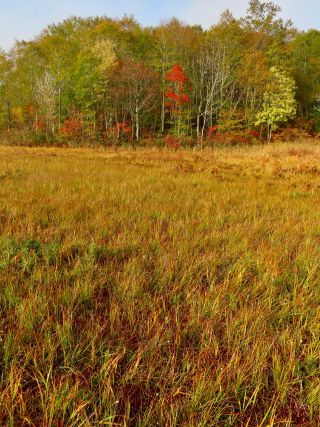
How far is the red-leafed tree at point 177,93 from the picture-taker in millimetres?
29344

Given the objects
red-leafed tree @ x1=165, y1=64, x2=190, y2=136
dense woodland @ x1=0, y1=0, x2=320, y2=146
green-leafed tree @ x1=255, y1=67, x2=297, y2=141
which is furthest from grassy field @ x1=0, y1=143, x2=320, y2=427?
green-leafed tree @ x1=255, y1=67, x2=297, y2=141

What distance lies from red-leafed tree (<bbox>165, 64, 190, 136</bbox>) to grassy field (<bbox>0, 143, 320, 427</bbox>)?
2929cm

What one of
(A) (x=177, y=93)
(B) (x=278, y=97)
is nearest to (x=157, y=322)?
(A) (x=177, y=93)

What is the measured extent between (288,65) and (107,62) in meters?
21.8

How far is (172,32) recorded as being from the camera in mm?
34906

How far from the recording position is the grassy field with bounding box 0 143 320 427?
1295 millimetres

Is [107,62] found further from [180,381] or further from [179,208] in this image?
[180,381]

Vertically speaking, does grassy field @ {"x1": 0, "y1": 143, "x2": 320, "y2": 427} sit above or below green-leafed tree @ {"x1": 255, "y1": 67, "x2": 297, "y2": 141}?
below

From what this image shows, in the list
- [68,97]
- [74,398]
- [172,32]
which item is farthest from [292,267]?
[172,32]

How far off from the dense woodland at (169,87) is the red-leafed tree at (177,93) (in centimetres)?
12

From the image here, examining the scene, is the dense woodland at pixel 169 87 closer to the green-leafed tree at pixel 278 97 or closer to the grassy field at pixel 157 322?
the green-leafed tree at pixel 278 97

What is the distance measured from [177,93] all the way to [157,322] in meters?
32.3

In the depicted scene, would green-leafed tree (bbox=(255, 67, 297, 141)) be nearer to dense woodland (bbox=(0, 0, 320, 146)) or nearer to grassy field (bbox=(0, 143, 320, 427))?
dense woodland (bbox=(0, 0, 320, 146))

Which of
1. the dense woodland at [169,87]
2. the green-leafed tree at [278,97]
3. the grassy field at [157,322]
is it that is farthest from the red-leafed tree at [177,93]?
the grassy field at [157,322]
